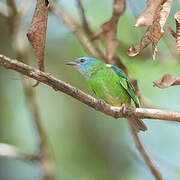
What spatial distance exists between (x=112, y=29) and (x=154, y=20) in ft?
4.08

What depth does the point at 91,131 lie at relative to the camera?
6125 mm

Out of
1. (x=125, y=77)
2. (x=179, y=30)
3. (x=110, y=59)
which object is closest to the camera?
(x=179, y=30)

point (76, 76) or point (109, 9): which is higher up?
point (109, 9)

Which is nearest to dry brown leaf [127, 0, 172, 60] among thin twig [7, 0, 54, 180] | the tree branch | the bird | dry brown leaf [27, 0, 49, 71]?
the tree branch

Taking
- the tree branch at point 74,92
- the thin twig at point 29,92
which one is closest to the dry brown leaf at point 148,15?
the tree branch at point 74,92

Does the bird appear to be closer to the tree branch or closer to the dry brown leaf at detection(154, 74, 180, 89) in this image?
the tree branch

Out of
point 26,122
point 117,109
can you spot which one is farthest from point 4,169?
point 117,109

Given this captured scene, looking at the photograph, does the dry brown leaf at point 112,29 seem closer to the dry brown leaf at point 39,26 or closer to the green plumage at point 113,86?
the green plumage at point 113,86

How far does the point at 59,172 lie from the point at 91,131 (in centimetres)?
101

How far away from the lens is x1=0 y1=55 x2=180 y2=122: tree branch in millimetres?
2270

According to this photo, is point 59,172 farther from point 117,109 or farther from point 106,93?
point 117,109

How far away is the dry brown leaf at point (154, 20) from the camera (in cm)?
216

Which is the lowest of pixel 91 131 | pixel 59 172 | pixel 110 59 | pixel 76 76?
pixel 59 172

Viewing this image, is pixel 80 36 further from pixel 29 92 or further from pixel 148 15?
pixel 148 15
